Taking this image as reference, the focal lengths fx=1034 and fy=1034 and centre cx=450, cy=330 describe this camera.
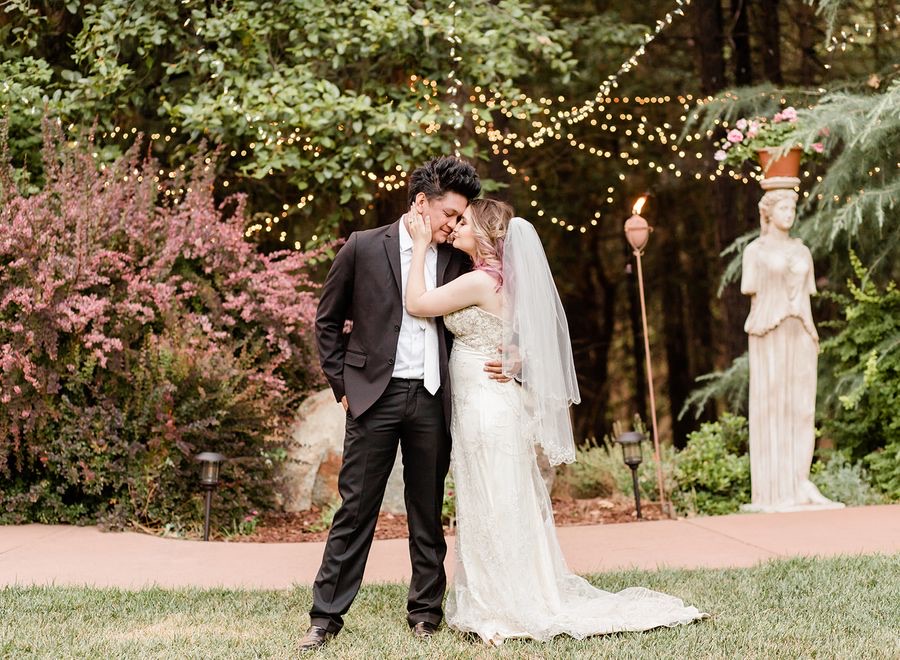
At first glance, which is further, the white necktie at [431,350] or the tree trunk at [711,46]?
the tree trunk at [711,46]

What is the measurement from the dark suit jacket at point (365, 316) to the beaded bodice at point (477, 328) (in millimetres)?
78

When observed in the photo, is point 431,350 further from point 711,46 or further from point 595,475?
point 711,46

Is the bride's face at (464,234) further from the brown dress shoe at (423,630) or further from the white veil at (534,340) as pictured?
the brown dress shoe at (423,630)

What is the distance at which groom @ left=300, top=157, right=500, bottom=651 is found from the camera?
4523 millimetres

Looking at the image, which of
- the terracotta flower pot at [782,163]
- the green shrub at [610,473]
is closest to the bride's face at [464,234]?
the terracotta flower pot at [782,163]

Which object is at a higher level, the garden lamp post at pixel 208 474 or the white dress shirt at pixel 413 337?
the white dress shirt at pixel 413 337

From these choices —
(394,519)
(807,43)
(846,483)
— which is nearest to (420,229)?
(394,519)

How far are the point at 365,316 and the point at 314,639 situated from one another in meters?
1.40

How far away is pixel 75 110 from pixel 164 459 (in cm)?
406

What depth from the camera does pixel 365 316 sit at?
15.2ft

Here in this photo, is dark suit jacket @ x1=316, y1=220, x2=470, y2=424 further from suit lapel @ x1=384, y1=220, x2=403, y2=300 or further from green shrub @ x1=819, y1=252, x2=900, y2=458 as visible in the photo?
green shrub @ x1=819, y1=252, x2=900, y2=458

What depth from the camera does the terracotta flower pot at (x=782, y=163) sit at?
7918 millimetres

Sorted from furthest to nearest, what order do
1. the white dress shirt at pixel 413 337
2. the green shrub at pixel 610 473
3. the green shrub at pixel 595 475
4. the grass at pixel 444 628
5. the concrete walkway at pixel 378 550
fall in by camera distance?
1. the green shrub at pixel 595 475
2. the green shrub at pixel 610 473
3. the concrete walkway at pixel 378 550
4. the white dress shirt at pixel 413 337
5. the grass at pixel 444 628

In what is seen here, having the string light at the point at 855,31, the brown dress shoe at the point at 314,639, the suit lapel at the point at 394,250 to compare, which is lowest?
the brown dress shoe at the point at 314,639
